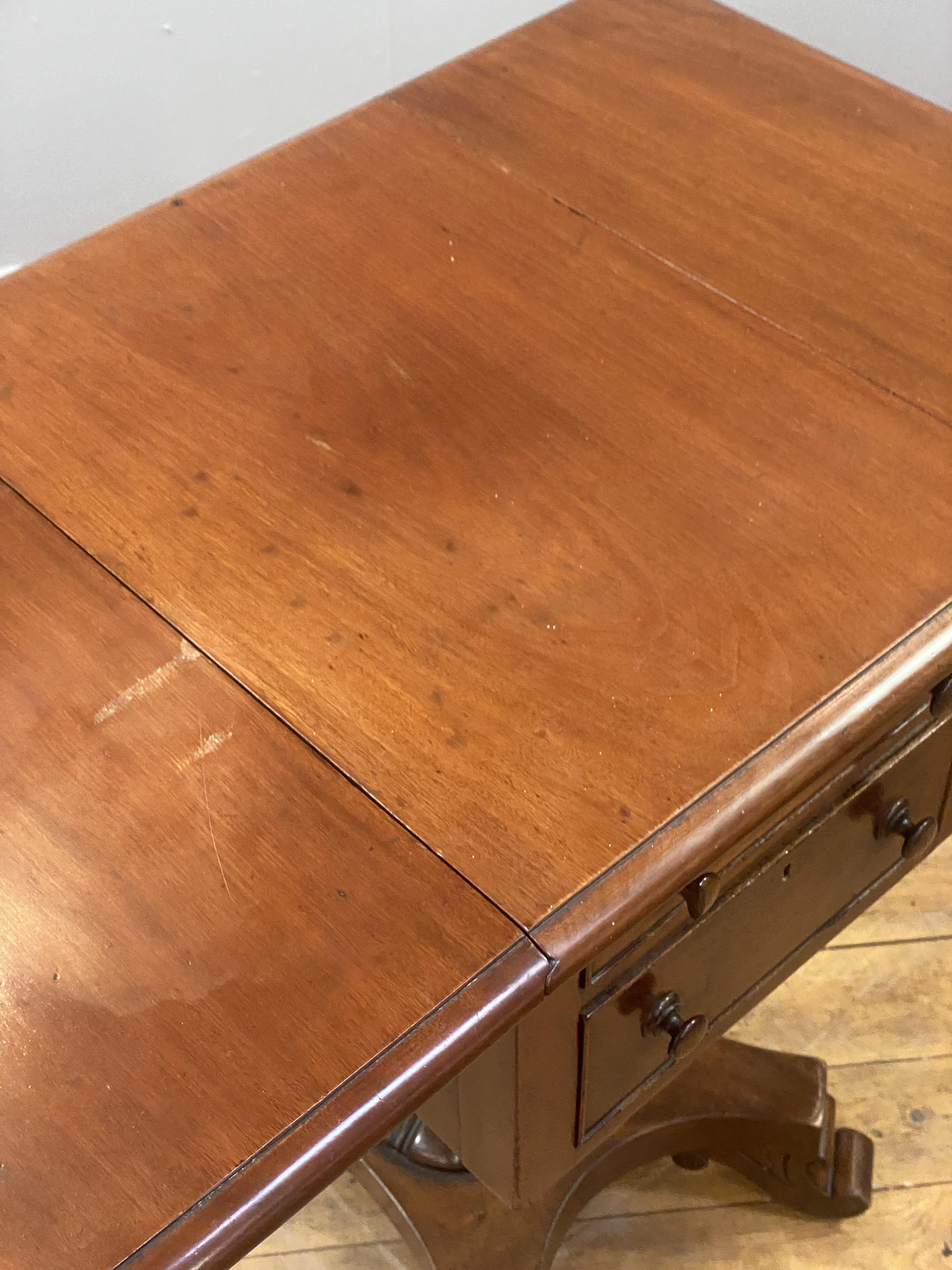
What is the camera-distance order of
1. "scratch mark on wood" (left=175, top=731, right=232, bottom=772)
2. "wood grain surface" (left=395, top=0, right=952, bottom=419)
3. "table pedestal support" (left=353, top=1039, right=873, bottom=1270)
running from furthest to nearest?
1. "table pedestal support" (left=353, top=1039, right=873, bottom=1270)
2. "wood grain surface" (left=395, top=0, right=952, bottom=419)
3. "scratch mark on wood" (left=175, top=731, right=232, bottom=772)

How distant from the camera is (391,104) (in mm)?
1112

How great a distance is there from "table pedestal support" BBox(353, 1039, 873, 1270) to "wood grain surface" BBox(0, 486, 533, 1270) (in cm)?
58

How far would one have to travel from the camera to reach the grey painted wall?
5.62 ft

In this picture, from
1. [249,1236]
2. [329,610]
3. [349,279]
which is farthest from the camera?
[349,279]

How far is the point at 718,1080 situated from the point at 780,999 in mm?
210

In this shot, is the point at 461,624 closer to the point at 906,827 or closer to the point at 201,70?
the point at 906,827

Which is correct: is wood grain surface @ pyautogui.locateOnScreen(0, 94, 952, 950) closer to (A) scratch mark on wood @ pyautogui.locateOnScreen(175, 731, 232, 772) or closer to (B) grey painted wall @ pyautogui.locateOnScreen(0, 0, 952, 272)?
(A) scratch mark on wood @ pyautogui.locateOnScreen(175, 731, 232, 772)

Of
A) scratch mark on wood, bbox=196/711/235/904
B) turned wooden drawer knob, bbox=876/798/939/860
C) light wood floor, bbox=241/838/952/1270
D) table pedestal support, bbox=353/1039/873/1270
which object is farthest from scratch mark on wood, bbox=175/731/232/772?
light wood floor, bbox=241/838/952/1270

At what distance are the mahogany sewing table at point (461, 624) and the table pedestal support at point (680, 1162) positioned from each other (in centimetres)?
1


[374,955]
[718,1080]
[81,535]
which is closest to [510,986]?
[374,955]

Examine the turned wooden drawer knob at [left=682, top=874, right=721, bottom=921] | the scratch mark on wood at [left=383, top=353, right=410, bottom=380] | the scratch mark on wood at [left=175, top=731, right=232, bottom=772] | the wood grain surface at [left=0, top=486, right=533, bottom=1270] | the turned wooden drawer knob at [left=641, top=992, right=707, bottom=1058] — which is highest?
the scratch mark on wood at [left=383, top=353, right=410, bottom=380]

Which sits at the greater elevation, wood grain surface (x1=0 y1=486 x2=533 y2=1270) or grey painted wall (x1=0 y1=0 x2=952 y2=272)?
wood grain surface (x1=0 y1=486 x2=533 y2=1270)

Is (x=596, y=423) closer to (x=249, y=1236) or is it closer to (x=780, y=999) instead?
(x=249, y=1236)

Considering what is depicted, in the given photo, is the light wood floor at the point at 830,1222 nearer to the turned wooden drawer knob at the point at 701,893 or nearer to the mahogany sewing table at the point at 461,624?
the mahogany sewing table at the point at 461,624
